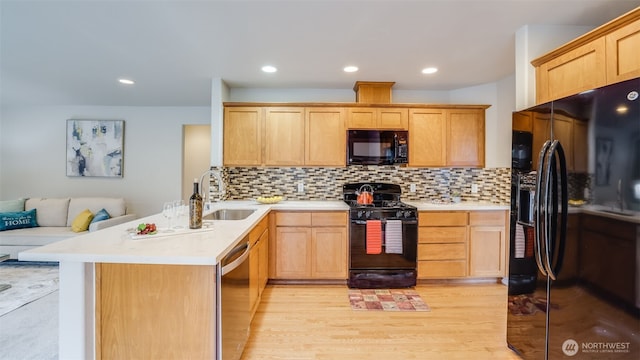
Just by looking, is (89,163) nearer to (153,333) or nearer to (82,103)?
(82,103)

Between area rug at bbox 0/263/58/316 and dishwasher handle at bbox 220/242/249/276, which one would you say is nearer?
dishwasher handle at bbox 220/242/249/276

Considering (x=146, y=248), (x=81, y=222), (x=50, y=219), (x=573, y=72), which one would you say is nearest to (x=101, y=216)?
(x=81, y=222)

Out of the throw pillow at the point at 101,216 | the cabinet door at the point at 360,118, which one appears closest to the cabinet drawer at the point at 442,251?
the cabinet door at the point at 360,118

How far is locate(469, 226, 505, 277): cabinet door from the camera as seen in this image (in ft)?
10.7

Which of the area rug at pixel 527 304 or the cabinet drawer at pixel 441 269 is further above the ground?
the area rug at pixel 527 304

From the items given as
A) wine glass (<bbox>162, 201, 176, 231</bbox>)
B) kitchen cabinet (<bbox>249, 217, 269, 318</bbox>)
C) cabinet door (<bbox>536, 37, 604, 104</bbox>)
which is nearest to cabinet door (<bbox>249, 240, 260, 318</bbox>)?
kitchen cabinet (<bbox>249, 217, 269, 318</bbox>)

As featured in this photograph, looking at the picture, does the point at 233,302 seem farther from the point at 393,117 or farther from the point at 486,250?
the point at 486,250

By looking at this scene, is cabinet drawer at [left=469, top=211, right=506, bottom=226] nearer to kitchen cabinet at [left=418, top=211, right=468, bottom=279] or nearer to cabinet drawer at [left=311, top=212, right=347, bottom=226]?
kitchen cabinet at [left=418, top=211, right=468, bottom=279]

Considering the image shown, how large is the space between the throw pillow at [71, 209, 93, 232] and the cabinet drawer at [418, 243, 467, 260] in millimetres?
4497

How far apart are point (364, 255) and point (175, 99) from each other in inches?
145

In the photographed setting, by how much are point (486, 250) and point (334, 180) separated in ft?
6.47

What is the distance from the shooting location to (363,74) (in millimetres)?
3242

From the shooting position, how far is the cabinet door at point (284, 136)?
3537 mm

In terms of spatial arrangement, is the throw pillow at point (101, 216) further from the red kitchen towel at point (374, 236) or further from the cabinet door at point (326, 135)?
the red kitchen towel at point (374, 236)
